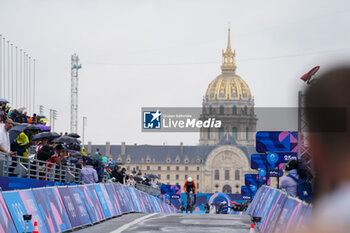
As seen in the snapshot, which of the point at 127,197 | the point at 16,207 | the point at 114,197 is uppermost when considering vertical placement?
the point at 16,207

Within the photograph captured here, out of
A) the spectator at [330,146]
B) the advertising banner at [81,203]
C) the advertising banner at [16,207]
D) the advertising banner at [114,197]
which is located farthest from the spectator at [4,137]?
the spectator at [330,146]

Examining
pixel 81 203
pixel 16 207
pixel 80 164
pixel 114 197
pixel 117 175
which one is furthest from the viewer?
pixel 117 175

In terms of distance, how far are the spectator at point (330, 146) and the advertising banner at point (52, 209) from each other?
32.2ft

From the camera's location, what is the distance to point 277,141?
26453 mm

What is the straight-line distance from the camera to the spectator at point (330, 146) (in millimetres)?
1500

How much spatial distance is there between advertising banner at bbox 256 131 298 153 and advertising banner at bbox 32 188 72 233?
14286 mm

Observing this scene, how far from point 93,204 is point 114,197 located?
13.1 feet

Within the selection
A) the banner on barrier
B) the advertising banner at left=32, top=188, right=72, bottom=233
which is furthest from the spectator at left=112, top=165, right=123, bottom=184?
the advertising banner at left=32, top=188, right=72, bottom=233

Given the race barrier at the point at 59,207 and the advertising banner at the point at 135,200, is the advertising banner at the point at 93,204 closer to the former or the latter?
the race barrier at the point at 59,207

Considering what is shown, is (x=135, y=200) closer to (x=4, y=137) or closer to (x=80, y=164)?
(x=80, y=164)

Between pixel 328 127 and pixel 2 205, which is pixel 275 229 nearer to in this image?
pixel 2 205

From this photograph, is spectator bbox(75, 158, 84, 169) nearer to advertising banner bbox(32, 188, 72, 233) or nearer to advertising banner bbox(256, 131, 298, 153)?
advertising banner bbox(256, 131, 298, 153)

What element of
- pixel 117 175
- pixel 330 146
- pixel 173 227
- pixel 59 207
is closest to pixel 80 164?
pixel 117 175

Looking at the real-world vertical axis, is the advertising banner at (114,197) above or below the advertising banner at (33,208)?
below
